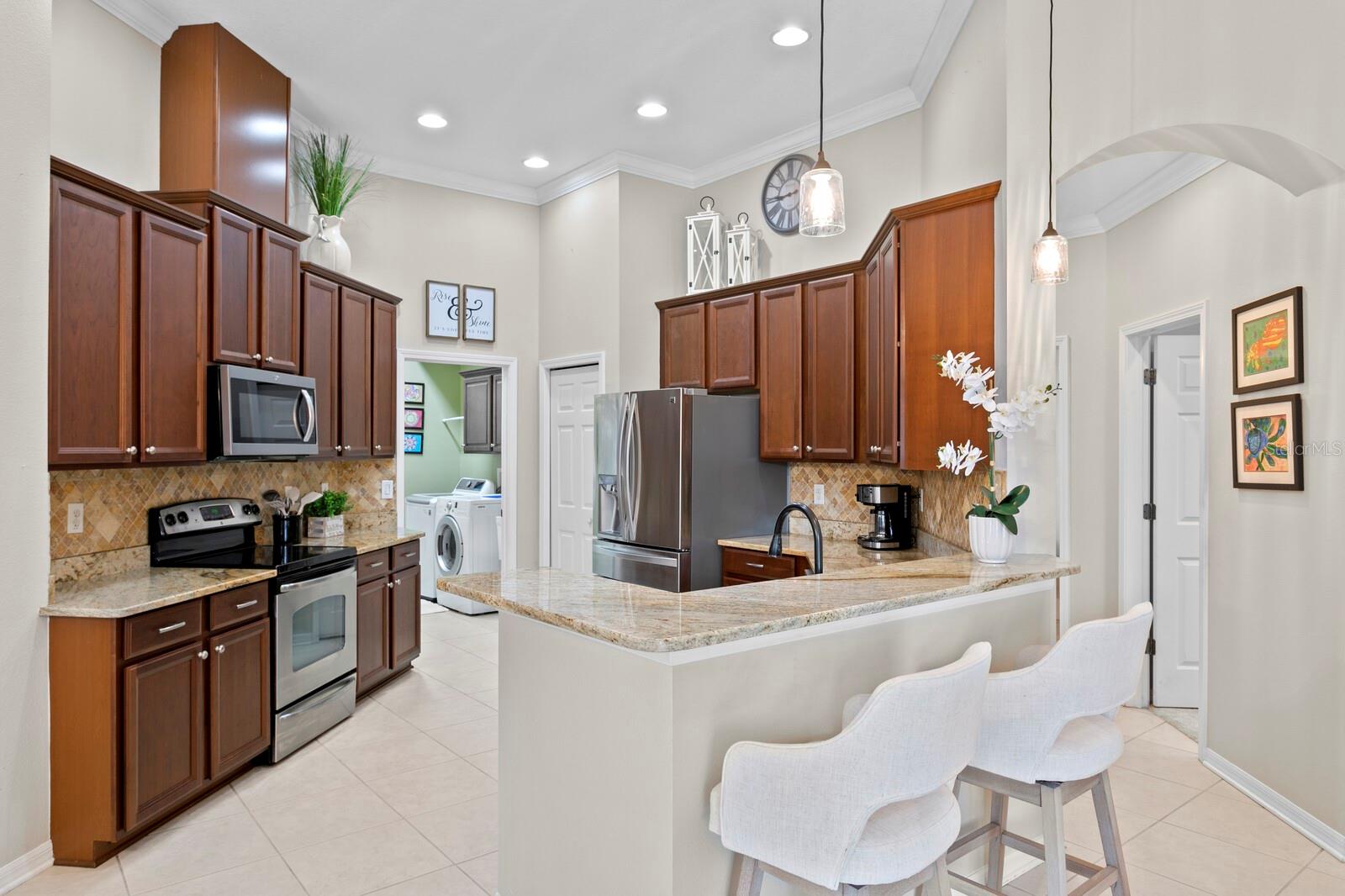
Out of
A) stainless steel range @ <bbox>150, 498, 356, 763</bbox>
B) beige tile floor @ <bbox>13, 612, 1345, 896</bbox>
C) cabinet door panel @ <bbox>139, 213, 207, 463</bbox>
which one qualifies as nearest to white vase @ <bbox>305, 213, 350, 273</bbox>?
cabinet door panel @ <bbox>139, 213, 207, 463</bbox>

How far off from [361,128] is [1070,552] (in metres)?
4.97

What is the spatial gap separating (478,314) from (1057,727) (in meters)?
4.80

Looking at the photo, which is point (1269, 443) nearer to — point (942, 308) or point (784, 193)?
point (942, 308)

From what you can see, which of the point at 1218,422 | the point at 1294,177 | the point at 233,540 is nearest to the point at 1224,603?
the point at 1218,422

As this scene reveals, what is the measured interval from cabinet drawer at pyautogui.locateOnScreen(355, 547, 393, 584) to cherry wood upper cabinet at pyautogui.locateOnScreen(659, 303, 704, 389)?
6.53ft

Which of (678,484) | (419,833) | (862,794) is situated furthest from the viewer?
(678,484)

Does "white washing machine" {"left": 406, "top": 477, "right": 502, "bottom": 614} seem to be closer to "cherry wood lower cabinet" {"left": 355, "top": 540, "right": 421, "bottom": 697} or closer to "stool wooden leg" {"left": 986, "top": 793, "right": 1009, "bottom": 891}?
"cherry wood lower cabinet" {"left": 355, "top": 540, "right": 421, "bottom": 697}

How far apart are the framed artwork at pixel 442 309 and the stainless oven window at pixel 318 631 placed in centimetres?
228

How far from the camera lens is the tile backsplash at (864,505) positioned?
3.41 m

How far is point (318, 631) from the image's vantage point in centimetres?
367

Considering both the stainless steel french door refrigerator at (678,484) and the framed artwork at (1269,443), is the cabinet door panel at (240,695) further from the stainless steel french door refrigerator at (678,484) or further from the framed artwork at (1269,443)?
the framed artwork at (1269,443)

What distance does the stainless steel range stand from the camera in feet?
11.1

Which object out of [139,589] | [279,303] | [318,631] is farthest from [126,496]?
[279,303]

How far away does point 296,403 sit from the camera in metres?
3.88
